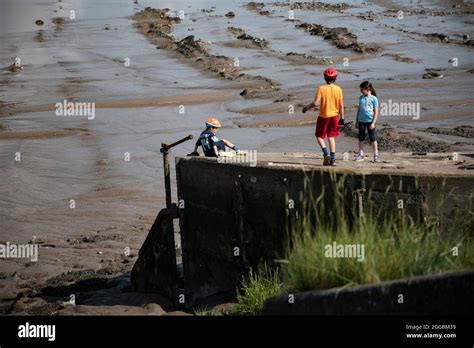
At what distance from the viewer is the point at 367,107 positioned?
506 inches

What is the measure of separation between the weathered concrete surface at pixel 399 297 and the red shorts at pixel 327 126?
4.14 meters

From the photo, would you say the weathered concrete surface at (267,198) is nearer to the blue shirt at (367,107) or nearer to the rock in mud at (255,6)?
the blue shirt at (367,107)

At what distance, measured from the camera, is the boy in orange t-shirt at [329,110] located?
469 inches

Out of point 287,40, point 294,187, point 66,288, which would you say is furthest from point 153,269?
point 287,40

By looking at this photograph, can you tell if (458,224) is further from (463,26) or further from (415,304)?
(463,26)

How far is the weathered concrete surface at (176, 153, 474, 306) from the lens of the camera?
34.8 ft

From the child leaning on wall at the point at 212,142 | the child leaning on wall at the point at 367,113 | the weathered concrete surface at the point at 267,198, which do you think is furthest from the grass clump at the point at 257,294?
the child leaning on wall at the point at 212,142

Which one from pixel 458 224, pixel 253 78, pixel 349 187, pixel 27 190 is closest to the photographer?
pixel 458 224

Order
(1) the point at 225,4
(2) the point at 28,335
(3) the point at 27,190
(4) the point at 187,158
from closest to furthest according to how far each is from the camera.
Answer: (2) the point at 28,335 → (4) the point at 187,158 → (3) the point at 27,190 → (1) the point at 225,4

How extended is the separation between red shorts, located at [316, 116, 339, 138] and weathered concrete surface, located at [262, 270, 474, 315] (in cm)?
414

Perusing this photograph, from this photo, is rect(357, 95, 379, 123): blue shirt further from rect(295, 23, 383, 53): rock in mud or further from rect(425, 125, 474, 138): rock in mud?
rect(295, 23, 383, 53): rock in mud

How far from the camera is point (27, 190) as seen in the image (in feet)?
67.5

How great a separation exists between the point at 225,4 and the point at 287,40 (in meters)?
20.9

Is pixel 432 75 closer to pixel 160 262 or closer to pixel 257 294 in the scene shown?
pixel 160 262
